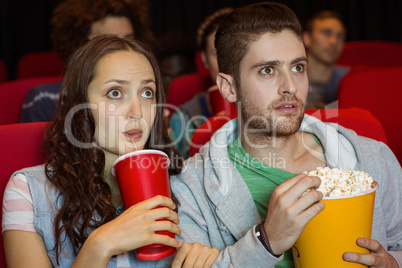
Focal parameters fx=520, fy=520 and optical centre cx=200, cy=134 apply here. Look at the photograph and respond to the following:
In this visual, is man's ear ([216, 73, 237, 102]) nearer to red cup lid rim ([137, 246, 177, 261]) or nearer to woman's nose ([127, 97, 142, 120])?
woman's nose ([127, 97, 142, 120])

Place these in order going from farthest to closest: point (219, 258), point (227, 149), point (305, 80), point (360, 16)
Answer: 1. point (360, 16)
2. point (227, 149)
3. point (305, 80)
4. point (219, 258)

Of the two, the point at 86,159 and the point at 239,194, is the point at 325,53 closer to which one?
the point at 239,194

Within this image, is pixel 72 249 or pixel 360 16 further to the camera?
pixel 360 16

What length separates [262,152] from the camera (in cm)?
176

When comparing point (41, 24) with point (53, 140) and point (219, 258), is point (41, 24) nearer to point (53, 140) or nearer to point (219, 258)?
point (53, 140)

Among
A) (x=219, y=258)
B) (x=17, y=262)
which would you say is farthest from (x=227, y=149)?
(x=17, y=262)

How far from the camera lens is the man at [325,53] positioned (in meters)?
3.85

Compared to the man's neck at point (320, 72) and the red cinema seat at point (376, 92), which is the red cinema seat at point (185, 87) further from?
the man's neck at point (320, 72)

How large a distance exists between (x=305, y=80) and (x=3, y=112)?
5.84 feet

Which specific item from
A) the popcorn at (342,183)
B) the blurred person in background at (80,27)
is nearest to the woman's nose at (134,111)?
the popcorn at (342,183)

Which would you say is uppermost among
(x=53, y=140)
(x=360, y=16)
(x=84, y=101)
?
(x=84, y=101)

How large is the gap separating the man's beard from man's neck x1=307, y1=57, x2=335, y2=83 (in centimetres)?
230

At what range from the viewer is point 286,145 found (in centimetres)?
175

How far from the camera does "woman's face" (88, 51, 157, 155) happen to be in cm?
163
